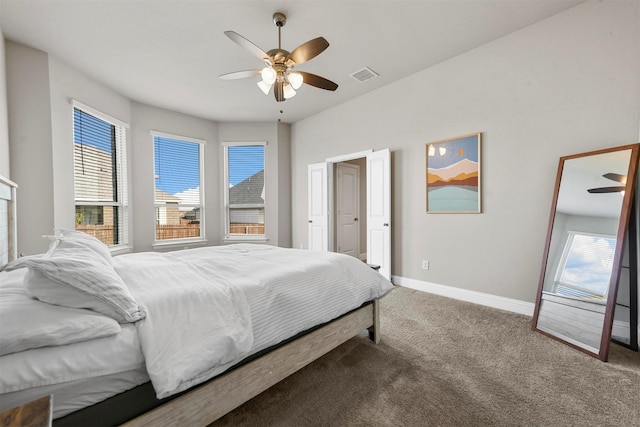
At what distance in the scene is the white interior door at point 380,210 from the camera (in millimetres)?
3697

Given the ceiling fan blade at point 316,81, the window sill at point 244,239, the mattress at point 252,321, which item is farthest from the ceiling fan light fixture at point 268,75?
the window sill at point 244,239

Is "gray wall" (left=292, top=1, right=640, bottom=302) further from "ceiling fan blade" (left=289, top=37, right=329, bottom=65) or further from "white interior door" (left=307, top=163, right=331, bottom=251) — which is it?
"ceiling fan blade" (left=289, top=37, right=329, bottom=65)

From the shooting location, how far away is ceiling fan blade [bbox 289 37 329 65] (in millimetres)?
2002

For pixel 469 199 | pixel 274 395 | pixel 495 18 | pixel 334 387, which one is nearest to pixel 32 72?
pixel 274 395

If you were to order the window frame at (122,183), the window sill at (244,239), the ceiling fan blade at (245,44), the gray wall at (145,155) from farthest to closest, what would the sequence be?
the window sill at (244,239) < the gray wall at (145,155) < the window frame at (122,183) < the ceiling fan blade at (245,44)

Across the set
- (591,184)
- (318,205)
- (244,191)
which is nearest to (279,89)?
(318,205)

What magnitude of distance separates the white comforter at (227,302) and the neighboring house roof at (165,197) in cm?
291

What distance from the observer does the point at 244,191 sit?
533 centimetres

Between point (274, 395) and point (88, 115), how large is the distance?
425 centimetres

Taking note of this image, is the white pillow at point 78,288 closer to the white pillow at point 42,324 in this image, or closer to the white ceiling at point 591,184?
the white pillow at point 42,324

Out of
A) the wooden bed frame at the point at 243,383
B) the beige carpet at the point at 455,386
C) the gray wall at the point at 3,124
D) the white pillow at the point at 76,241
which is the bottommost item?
the beige carpet at the point at 455,386

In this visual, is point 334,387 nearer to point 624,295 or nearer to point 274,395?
point 274,395

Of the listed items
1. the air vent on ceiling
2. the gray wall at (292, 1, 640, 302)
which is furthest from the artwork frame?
the air vent on ceiling

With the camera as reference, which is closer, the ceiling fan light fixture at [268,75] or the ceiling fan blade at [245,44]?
the ceiling fan blade at [245,44]
